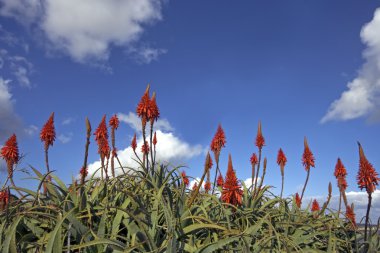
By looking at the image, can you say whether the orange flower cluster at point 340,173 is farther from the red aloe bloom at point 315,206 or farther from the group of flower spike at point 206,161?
the red aloe bloom at point 315,206

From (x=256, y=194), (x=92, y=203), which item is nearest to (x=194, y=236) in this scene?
(x=92, y=203)

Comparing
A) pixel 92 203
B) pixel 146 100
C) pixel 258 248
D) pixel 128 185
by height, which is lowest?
pixel 258 248

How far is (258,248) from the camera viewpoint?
3102mm

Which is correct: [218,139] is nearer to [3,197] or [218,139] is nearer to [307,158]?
[307,158]

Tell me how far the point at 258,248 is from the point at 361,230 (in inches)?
99.1

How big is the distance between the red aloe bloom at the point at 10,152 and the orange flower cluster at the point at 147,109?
2.27m

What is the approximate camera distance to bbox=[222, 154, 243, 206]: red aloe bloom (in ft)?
12.7

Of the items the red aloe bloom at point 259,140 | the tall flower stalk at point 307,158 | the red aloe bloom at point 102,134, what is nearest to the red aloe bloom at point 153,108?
the red aloe bloom at point 102,134

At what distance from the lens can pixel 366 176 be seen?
15.5ft

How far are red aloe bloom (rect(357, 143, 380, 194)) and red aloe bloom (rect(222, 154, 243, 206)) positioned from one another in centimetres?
196

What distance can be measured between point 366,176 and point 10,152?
18.4ft

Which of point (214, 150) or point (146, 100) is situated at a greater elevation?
point (146, 100)

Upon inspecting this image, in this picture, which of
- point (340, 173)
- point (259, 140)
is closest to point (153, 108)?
point (259, 140)

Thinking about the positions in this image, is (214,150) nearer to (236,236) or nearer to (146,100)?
(146,100)
